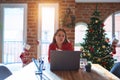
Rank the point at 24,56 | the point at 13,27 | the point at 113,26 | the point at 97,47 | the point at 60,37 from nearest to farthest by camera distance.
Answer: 1. the point at 60,37
2. the point at 24,56
3. the point at 97,47
4. the point at 13,27
5. the point at 113,26

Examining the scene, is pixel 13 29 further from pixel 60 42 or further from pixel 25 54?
pixel 60 42

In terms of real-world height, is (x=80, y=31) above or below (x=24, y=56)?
above

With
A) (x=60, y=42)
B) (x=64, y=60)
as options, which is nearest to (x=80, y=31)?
(x=60, y=42)

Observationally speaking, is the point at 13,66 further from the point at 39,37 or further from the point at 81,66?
the point at 81,66

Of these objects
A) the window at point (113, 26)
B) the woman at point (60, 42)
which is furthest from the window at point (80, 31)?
the woman at point (60, 42)

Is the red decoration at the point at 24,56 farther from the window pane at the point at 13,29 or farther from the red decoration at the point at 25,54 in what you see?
the window pane at the point at 13,29

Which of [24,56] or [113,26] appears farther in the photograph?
[113,26]

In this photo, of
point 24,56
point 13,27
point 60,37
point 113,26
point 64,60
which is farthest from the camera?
point 113,26

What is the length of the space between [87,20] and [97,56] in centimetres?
204

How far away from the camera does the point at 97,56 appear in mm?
5148

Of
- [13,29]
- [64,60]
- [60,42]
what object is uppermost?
[13,29]

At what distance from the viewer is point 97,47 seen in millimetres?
5195

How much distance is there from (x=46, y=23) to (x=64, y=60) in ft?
9.35

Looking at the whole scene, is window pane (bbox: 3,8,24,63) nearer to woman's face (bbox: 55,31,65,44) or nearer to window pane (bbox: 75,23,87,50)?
woman's face (bbox: 55,31,65,44)
